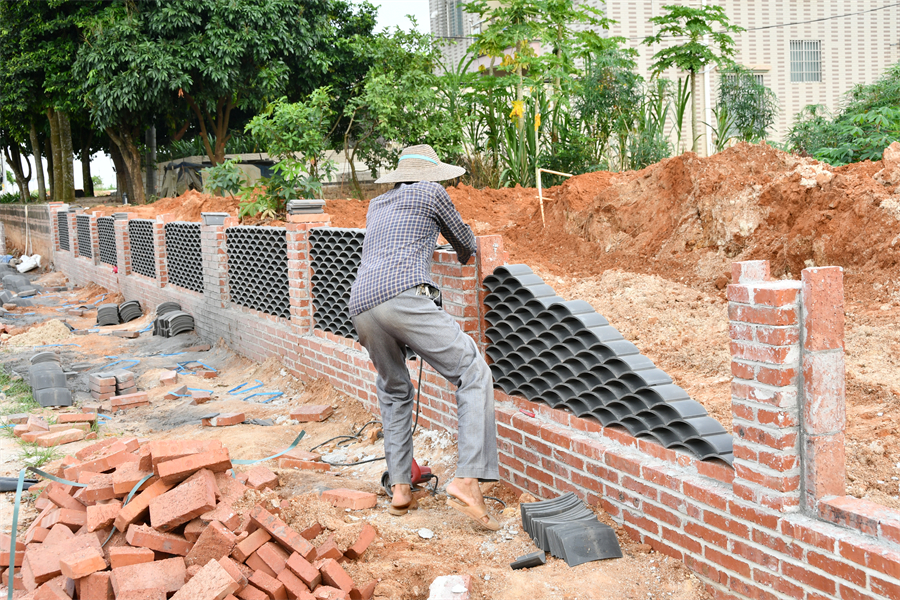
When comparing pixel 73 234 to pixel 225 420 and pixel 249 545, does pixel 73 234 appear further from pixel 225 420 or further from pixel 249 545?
pixel 249 545

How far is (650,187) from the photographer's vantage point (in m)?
10.3

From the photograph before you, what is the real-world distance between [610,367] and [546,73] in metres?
12.9

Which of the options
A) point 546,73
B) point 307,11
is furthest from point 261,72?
point 546,73

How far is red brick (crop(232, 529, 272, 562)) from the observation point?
11.0 ft

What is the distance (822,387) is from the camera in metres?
2.73

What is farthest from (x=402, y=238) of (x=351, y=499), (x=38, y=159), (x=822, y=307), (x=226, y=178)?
(x=38, y=159)

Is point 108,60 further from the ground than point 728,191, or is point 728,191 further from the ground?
point 108,60

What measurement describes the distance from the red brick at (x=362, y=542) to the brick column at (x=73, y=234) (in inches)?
670

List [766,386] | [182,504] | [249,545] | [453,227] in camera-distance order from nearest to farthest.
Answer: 1. [766,386]
2. [249,545]
3. [182,504]
4. [453,227]

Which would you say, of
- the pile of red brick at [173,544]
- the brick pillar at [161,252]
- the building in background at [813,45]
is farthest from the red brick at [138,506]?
the building in background at [813,45]

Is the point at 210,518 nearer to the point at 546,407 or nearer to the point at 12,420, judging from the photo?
the point at 546,407

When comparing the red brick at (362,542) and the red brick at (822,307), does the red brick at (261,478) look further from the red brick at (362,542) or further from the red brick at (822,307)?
the red brick at (822,307)

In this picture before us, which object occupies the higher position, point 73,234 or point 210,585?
point 73,234

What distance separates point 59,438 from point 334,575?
143 inches
